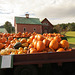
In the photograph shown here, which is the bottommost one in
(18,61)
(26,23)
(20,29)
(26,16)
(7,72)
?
(7,72)

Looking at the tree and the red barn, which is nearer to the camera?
the red barn

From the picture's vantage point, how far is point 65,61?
8.30ft

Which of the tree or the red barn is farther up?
the tree

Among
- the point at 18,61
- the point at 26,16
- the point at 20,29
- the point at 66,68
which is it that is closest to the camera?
the point at 18,61

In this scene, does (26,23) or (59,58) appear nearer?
(59,58)

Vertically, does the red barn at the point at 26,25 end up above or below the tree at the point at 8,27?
below

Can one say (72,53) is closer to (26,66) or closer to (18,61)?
(26,66)

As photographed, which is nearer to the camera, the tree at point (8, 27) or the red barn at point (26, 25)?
the red barn at point (26, 25)

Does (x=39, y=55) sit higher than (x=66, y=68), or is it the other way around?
(x=39, y=55)

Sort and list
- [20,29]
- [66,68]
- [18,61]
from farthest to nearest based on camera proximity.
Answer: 1. [20,29]
2. [66,68]
3. [18,61]

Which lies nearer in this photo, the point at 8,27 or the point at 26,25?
the point at 26,25

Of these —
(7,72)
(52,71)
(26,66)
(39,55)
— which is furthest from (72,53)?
(7,72)

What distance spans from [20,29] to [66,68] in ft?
77.1

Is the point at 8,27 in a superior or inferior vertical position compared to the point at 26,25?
superior
